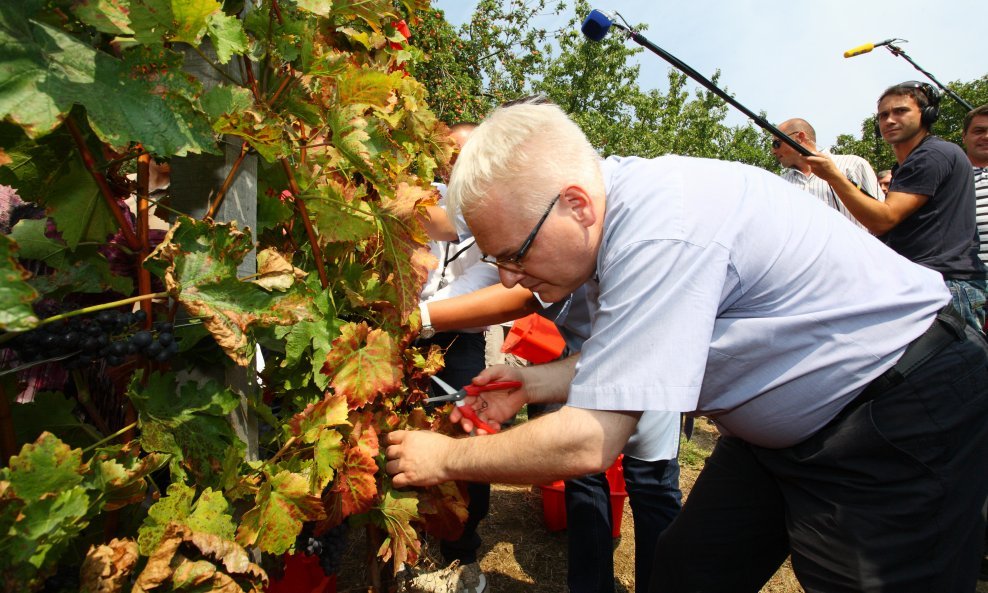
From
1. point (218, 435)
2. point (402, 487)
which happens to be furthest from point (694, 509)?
point (218, 435)

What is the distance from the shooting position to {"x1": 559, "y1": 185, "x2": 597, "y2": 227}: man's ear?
56.9 inches

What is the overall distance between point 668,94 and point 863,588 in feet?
84.6

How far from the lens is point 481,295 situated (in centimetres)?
243

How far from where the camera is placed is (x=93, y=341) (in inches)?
37.0

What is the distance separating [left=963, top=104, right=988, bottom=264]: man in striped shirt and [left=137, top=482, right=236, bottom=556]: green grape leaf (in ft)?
14.6

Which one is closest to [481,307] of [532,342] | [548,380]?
[548,380]

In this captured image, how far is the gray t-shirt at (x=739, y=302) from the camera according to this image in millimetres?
1312

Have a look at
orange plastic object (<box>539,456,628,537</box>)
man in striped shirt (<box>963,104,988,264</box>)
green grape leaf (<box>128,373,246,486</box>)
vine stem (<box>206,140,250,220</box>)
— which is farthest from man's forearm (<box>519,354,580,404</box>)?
man in striped shirt (<box>963,104,988,264</box>)

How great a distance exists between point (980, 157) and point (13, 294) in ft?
17.3

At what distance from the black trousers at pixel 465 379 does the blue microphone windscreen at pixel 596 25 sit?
1813mm

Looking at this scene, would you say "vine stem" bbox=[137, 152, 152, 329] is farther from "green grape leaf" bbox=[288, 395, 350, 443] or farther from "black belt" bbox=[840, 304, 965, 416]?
"black belt" bbox=[840, 304, 965, 416]

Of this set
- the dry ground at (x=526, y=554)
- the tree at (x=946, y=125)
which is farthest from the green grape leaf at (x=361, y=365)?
the tree at (x=946, y=125)

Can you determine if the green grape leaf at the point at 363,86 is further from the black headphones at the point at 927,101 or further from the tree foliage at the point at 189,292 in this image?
the black headphones at the point at 927,101

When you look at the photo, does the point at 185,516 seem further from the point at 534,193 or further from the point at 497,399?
the point at 497,399
